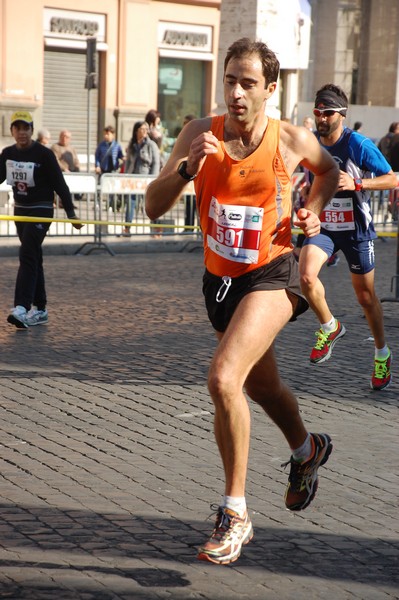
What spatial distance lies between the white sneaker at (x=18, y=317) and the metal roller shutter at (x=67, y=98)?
18.8 meters

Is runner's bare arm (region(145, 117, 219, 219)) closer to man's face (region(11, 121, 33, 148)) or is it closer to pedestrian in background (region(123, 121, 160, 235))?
man's face (region(11, 121, 33, 148))

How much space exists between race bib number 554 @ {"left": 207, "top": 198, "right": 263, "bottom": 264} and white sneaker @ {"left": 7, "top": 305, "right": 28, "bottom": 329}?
5747mm

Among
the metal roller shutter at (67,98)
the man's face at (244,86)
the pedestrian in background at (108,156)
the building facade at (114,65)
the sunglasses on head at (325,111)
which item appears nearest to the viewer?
the man's face at (244,86)

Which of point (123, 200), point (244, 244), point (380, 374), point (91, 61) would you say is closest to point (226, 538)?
point (244, 244)

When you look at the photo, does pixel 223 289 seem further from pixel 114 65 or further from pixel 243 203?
pixel 114 65

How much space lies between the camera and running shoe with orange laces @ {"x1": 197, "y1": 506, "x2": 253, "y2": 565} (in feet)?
14.7

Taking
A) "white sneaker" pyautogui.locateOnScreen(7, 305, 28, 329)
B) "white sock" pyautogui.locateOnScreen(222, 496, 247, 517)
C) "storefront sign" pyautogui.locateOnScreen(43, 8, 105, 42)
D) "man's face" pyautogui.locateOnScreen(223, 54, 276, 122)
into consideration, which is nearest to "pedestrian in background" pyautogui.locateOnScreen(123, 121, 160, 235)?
"white sneaker" pyautogui.locateOnScreen(7, 305, 28, 329)

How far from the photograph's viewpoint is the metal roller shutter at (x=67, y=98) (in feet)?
95.2

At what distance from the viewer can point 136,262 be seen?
16797 mm

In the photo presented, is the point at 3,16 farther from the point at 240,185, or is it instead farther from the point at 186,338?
the point at 240,185

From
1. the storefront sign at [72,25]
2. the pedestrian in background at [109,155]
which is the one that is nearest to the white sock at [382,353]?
the pedestrian in background at [109,155]

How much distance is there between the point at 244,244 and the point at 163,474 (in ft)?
4.66

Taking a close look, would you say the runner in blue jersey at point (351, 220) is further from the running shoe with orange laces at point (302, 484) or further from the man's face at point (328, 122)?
the running shoe with orange laces at point (302, 484)

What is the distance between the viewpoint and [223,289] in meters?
4.95
